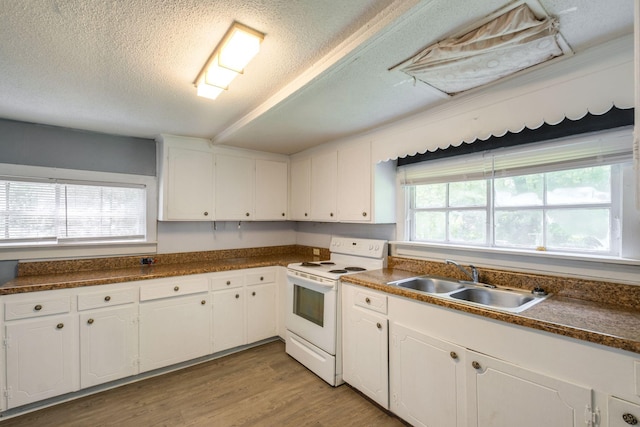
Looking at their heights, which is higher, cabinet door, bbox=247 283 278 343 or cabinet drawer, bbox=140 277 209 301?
cabinet drawer, bbox=140 277 209 301

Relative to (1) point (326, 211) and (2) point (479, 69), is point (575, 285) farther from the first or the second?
(1) point (326, 211)

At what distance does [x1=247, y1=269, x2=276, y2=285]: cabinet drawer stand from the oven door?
0.32m

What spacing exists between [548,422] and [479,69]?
1788 mm

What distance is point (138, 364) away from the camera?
254cm

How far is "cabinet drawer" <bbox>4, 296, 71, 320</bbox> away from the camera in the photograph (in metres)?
2.12

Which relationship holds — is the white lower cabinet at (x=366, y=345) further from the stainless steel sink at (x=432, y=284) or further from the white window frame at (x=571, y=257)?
the white window frame at (x=571, y=257)

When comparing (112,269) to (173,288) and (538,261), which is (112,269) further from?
(538,261)

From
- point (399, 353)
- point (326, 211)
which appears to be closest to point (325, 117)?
point (326, 211)

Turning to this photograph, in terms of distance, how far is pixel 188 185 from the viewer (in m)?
3.16

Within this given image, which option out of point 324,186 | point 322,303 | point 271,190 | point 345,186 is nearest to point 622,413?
point 322,303

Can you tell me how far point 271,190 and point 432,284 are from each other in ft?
7.35

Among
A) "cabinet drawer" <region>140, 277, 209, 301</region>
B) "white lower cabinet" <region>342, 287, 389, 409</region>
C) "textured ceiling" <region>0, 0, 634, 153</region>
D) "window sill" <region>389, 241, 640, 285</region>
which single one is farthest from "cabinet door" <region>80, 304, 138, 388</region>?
"window sill" <region>389, 241, 640, 285</region>

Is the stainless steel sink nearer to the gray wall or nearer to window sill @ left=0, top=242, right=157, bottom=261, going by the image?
window sill @ left=0, top=242, right=157, bottom=261

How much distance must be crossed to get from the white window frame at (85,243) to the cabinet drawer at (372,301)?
7.49 ft
